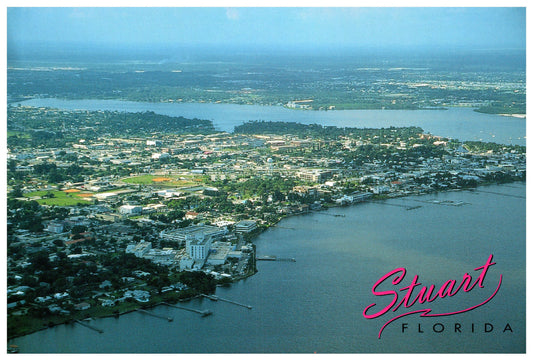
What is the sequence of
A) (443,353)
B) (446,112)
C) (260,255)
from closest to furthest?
1. (443,353)
2. (260,255)
3. (446,112)

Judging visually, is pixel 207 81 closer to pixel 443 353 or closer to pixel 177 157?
pixel 177 157

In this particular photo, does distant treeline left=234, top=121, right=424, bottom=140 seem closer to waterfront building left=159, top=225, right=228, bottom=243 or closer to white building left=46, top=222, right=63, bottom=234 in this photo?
waterfront building left=159, top=225, right=228, bottom=243

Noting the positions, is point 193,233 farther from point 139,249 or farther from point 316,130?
point 316,130

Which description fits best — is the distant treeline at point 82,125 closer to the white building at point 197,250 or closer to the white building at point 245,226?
the white building at point 245,226

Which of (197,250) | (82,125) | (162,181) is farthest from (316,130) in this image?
(197,250)

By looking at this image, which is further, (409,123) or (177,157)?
(409,123)

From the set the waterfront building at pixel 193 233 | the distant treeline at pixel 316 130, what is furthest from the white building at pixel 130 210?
the distant treeline at pixel 316 130

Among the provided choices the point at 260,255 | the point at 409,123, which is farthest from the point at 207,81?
the point at 260,255
